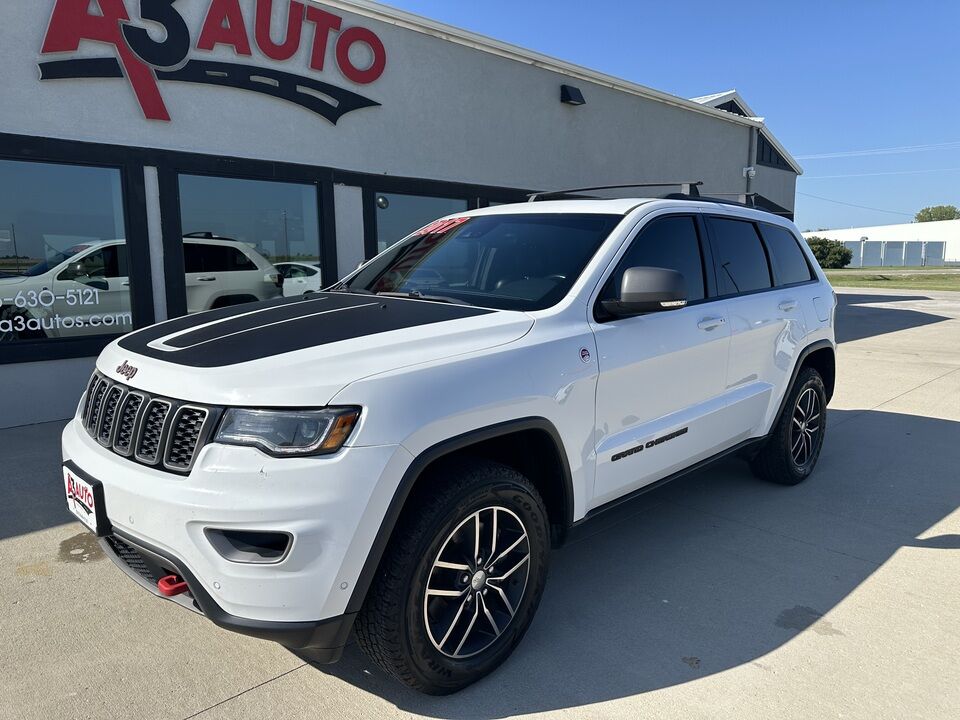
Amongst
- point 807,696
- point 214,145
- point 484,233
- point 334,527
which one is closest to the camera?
point 334,527

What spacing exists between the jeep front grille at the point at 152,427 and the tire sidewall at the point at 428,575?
814 millimetres

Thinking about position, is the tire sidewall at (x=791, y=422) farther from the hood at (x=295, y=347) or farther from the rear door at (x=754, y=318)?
the hood at (x=295, y=347)

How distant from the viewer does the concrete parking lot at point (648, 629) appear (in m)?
2.55

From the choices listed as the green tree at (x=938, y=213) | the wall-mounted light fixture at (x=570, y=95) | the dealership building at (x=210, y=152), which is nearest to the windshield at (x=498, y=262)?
the dealership building at (x=210, y=152)

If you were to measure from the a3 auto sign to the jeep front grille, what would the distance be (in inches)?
200

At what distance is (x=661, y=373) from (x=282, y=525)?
193 centimetres

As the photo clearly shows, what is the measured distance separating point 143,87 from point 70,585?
17.0ft

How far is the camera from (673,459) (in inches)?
138

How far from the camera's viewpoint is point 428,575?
238 cm

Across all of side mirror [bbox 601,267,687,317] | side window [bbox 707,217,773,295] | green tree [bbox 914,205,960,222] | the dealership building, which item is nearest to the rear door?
side window [bbox 707,217,773,295]

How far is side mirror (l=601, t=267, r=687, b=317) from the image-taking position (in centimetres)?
298

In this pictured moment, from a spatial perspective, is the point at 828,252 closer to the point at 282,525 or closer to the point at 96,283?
the point at 96,283

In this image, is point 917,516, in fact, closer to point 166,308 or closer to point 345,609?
point 345,609

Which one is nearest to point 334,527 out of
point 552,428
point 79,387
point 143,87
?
point 552,428
